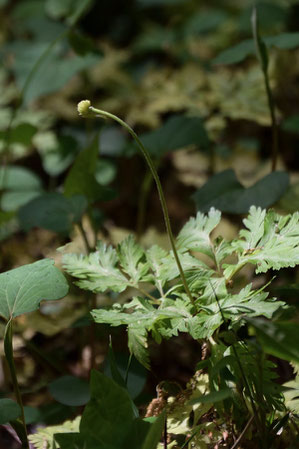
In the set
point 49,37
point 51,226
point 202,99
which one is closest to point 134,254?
point 51,226

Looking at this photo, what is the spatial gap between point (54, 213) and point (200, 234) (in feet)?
1.90

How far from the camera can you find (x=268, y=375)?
830mm

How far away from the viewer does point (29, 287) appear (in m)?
0.97

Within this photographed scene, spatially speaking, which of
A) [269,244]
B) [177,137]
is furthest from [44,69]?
[269,244]

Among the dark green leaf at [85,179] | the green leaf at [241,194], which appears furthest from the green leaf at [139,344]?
the dark green leaf at [85,179]

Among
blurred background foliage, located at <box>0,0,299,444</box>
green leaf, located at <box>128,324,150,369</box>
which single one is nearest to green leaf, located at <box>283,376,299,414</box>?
green leaf, located at <box>128,324,150,369</box>

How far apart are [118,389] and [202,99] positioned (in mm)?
1594

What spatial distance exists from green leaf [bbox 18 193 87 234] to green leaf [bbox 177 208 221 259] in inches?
19.4

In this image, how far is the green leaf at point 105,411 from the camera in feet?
2.63

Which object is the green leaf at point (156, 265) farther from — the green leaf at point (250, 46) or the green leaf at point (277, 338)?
the green leaf at point (250, 46)

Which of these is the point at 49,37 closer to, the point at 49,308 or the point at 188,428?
the point at 49,308

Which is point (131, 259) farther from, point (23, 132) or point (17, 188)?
point (17, 188)

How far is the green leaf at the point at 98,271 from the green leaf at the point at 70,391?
0.27 meters

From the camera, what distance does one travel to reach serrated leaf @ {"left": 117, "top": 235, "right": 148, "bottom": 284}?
102 cm
